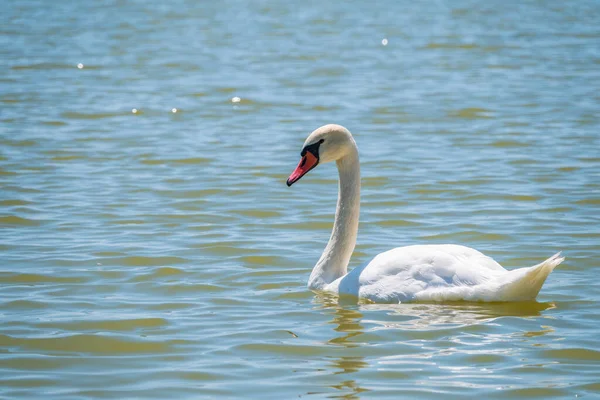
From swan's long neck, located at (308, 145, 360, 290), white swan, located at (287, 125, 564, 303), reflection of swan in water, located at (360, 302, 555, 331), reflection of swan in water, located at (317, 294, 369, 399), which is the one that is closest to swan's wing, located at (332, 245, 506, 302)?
white swan, located at (287, 125, 564, 303)

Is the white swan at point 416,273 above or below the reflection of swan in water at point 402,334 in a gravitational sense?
above

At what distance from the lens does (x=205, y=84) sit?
2142 centimetres

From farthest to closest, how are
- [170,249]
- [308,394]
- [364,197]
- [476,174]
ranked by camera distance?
1. [476,174]
2. [364,197]
3. [170,249]
4. [308,394]

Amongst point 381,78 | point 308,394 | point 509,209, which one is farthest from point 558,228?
point 381,78

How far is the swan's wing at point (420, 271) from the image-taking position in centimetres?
768

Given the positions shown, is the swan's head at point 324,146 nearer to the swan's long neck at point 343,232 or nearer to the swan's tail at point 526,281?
the swan's long neck at point 343,232

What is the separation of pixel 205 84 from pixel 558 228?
11997 mm

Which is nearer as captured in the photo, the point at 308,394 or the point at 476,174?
the point at 308,394

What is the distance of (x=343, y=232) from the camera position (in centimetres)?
881

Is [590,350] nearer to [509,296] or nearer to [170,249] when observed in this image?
[509,296]

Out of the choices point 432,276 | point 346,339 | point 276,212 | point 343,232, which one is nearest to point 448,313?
point 432,276

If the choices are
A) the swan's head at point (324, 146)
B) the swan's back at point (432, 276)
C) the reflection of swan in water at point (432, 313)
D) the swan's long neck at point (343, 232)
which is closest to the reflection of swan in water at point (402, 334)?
the reflection of swan in water at point (432, 313)

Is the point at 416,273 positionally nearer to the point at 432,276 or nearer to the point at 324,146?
the point at 432,276

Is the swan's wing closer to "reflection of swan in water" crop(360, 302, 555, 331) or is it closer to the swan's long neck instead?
"reflection of swan in water" crop(360, 302, 555, 331)
